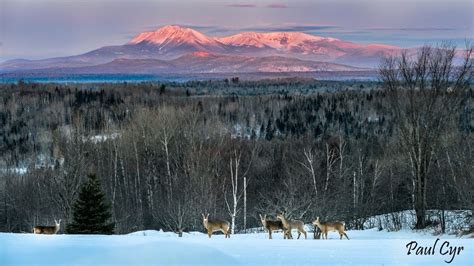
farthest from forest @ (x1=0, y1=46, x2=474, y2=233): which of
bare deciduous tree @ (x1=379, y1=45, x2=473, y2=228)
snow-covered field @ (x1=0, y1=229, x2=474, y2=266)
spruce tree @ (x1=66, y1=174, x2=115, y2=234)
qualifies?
snow-covered field @ (x1=0, y1=229, x2=474, y2=266)

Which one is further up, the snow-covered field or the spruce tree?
the snow-covered field

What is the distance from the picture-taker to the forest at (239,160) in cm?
2322

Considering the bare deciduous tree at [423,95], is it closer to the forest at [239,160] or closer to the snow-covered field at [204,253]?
the forest at [239,160]

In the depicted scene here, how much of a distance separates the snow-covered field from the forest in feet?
31.5

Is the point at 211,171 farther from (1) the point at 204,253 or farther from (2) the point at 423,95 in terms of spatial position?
(1) the point at 204,253

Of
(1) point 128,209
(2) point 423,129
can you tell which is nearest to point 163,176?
(1) point 128,209

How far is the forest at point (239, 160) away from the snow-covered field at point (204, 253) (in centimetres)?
960

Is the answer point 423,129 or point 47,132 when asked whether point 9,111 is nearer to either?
point 47,132

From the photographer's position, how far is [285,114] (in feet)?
321

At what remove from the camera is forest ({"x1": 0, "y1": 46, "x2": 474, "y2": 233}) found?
2322 centimetres

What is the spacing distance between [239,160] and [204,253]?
2691cm

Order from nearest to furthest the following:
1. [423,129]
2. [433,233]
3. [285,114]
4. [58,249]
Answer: [58,249] < [433,233] < [423,129] < [285,114]

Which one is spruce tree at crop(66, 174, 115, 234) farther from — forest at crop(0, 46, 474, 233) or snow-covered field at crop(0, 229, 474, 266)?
snow-covered field at crop(0, 229, 474, 266)

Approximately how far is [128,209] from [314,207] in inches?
906
